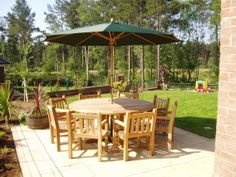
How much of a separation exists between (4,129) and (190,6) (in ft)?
86.6

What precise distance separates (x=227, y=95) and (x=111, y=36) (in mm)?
3615

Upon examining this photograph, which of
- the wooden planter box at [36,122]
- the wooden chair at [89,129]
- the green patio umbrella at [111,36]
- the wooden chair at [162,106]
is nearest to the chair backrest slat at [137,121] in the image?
the wooden chair at [89,129]

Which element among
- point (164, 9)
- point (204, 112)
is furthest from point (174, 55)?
point (204, 112)

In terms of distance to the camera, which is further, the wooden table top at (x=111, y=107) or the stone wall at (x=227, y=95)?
the wooden table top at (x=111, y=107)

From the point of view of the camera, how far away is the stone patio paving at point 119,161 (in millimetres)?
3789

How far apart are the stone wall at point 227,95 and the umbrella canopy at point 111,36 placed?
2.23m

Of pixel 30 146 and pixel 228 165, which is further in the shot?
pixel 30 146

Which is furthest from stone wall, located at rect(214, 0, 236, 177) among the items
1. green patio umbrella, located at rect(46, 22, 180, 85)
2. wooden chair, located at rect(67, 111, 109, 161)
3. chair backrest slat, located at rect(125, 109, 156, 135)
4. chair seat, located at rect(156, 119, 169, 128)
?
chair seat, located at rect(156, 119, 169, 128)

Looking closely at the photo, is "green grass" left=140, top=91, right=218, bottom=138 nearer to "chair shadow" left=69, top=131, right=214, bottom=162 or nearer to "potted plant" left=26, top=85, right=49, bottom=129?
"chair shadow" left=69, top=131, right=214, bottom=162

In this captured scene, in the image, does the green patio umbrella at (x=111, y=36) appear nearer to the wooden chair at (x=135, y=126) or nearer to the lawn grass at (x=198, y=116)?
the wooden chair at (x=135, y=126)

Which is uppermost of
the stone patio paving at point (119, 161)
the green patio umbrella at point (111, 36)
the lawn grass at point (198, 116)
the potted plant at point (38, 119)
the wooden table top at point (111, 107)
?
the green patio umbrella at point (111, 36)

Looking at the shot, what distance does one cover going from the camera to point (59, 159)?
4.34m

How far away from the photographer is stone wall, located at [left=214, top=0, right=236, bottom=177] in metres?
2.30

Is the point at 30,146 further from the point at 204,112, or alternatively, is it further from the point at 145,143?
the point at 204,112
